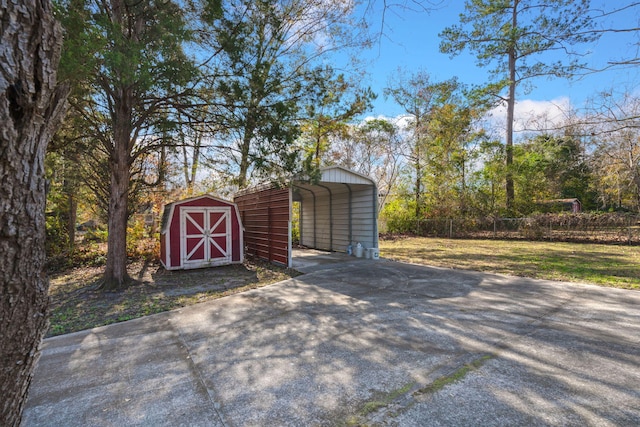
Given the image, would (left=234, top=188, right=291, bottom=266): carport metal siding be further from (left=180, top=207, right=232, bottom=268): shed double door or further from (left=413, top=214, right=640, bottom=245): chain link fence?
(left=413, top=214, right=640, bottom=245): chain link fence

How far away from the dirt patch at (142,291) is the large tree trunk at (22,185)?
12.0 feet

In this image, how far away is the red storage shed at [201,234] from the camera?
7.71 metres

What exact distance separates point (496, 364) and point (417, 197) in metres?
16.3

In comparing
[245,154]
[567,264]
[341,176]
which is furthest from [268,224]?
[567,264]

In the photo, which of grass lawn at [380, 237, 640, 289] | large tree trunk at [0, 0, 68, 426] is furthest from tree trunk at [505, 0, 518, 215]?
large tree trunk at [0, 0, 68, 426]

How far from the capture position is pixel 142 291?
5.89 m

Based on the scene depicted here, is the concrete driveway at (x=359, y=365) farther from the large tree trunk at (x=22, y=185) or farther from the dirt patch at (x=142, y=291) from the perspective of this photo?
the large tree trunk at (x=22, y=185)

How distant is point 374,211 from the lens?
8.60 meters

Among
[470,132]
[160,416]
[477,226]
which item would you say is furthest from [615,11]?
[470,132]

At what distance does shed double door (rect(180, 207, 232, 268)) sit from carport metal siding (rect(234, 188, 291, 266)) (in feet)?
3.53

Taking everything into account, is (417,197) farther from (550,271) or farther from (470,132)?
(550,271)

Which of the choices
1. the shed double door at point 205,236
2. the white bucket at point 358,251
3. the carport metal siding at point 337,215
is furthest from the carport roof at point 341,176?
the shed double door at point 205,236

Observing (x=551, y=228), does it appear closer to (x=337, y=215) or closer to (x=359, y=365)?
(x=337, y=215)

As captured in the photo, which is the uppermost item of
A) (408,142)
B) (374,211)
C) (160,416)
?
(408,142)
